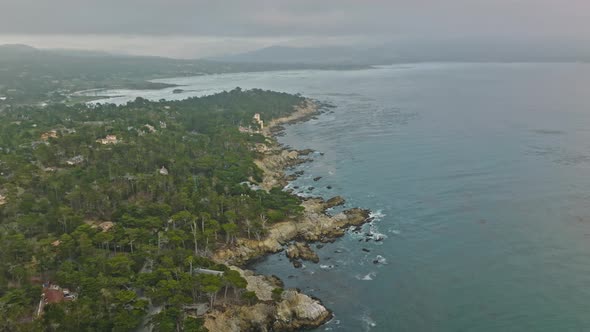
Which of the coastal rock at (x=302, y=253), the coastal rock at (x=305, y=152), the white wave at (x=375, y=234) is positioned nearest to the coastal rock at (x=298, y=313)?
the coastal rock at (x=302, y=253)

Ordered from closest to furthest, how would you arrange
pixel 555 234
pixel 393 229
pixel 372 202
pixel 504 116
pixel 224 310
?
pixel 224 310 < pixel 555 234 < pixel 393 229 < pixel 372 202 < pixel 504 116

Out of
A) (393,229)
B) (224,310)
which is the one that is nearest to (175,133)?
(393,229)

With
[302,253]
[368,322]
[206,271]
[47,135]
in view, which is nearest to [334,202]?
[302,253]

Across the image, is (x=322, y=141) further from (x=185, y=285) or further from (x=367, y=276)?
(x=185, y=285)

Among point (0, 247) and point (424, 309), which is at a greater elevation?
point (0, 247)

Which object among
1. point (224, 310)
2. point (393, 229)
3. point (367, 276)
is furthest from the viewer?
point (393, 229)

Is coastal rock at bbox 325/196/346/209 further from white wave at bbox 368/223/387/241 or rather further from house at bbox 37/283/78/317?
house at bbox 37/283/78/317

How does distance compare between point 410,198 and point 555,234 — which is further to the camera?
point 410,198
